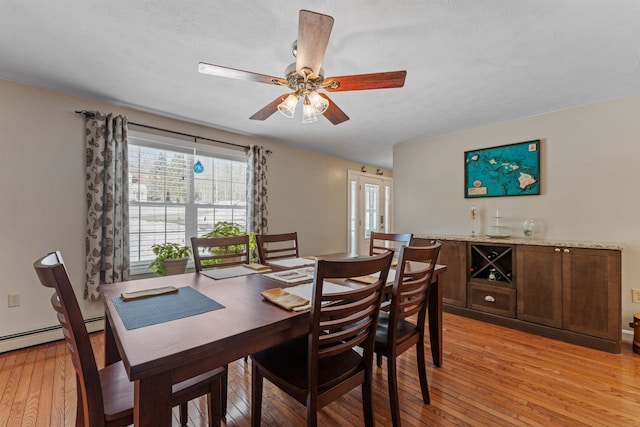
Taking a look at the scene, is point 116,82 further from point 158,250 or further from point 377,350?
point 377,350

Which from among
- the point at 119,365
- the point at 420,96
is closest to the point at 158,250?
the point at 119,365

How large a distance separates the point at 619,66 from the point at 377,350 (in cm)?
281

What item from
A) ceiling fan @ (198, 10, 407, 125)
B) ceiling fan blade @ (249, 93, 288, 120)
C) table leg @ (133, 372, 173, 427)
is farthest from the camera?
ceiling fan blade @ (249, 93, 288, 120)

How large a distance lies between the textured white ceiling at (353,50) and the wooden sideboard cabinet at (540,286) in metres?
1.52

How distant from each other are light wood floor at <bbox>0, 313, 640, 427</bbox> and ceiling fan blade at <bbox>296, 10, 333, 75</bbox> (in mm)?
2044

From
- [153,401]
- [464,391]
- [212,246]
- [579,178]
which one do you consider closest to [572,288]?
[579,178]

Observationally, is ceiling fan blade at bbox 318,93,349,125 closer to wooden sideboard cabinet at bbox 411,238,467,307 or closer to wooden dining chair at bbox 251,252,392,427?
wooden dining chair at bbox 251,252,392,427

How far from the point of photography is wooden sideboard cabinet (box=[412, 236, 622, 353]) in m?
2.47

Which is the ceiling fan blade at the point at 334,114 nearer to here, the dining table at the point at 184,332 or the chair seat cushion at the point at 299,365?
the dining table at the point at 184,332

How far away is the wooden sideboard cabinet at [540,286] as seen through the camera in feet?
8.10

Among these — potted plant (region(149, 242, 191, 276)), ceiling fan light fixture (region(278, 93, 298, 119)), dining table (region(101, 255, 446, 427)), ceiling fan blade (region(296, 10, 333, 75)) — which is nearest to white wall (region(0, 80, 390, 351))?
potted plant (region(149, 242, 191, 276))

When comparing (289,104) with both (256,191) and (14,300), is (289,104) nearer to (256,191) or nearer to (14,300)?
(256,191)

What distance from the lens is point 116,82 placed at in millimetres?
2436

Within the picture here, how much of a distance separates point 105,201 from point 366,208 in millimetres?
4520
